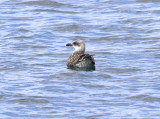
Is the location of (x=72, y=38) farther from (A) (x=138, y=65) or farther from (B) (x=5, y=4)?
(B) (x=5, y=4)

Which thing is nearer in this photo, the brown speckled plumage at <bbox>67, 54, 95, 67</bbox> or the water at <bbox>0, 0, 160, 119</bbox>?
the water at <bbox>0, 0, 160, 119</bbox>

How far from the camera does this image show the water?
45.7 feet

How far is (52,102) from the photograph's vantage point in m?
14.2

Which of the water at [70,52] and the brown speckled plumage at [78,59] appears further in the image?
the brown speckled plumage at [78,59]

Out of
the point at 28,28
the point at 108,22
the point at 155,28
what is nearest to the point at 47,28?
the point at 28,28

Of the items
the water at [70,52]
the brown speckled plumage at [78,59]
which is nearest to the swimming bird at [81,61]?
the brown speckled plumage at [78,59]

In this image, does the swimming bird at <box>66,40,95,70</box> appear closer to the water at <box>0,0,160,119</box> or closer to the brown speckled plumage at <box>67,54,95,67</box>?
the brown speckled plumage at <box>67,54,95,67</box>

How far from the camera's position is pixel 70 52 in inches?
803

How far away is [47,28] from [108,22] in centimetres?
242

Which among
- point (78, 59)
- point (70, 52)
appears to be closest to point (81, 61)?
point (78, 59)

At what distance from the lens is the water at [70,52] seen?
1393 cm

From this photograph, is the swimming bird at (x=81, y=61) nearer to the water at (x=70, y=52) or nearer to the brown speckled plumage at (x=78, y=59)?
the brown speckled plumage at (x=78, y=59)

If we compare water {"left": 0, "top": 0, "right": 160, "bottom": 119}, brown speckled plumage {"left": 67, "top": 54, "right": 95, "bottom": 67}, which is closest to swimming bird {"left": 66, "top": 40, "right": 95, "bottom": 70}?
brown speckled plumage {"left": 67, "top": 54, "right": 95, "bottom": 67}

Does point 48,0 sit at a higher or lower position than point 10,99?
higher
